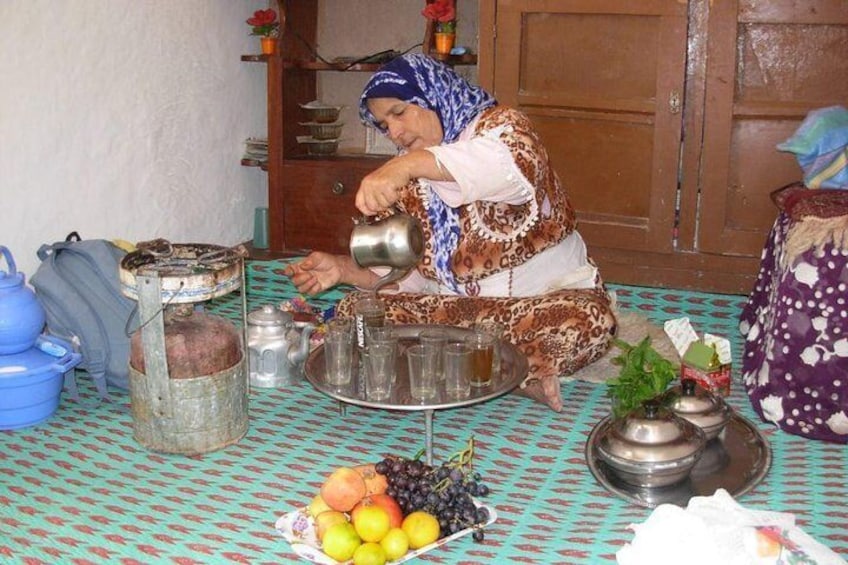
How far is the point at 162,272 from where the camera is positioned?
7.82 ft

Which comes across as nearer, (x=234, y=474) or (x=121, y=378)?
(x=234, y=474)

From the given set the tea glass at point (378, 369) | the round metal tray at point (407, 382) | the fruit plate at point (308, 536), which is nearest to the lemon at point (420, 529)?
the fruit plate at point (308, 536)

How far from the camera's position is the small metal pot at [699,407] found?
2.36 metres

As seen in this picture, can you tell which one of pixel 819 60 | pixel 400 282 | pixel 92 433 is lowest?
pixel 92 433

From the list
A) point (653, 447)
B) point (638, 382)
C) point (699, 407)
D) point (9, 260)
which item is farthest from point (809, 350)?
point (9, 260)

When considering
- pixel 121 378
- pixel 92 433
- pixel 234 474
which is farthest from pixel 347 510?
pixel 121 378

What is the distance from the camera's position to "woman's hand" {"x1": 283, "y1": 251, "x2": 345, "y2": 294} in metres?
2.85

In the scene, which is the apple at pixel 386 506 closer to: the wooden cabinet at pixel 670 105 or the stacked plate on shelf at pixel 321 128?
the wooden cabinet at pixel 670 105

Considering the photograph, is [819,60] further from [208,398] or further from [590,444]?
[208,398]

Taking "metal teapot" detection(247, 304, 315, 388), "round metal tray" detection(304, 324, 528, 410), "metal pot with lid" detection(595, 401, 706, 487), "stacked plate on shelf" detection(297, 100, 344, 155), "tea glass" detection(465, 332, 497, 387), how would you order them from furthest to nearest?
A: 1. "stacked plate on shelf" detection(297, 100, 344, 155)
2. "metal teapot" detection(247, 304, 315, 388)
3. "tea glass" detection(465, 332, 497, 387)
4. "round metal tray" detection(304, 324, 528, 410)
5. "metal pot with lid" detection(595, 401, 706, 487)

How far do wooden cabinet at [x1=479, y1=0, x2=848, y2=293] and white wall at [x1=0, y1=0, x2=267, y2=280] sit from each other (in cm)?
114

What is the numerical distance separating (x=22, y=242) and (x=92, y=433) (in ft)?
2.97

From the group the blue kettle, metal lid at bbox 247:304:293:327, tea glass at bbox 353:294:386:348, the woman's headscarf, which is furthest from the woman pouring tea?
the blue kettle

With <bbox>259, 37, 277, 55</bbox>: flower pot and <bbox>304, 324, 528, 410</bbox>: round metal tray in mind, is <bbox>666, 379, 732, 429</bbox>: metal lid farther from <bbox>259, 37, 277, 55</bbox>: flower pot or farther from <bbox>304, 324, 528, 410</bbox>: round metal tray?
<bbox>259, 37, 277, 55</bbox>: flower pot
